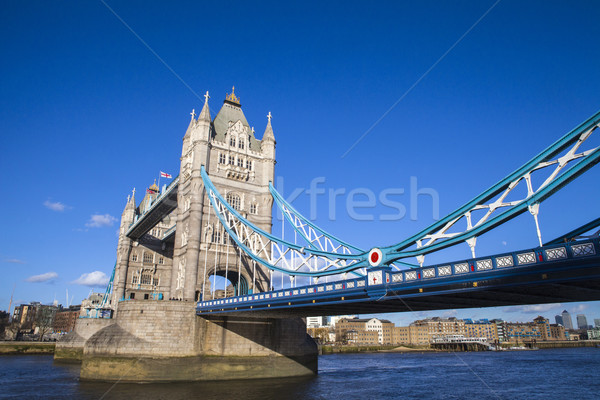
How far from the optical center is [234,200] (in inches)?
1642

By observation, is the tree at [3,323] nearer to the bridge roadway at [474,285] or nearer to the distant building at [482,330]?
the bridge roadway at [474,285]

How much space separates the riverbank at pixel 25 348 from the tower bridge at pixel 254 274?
20.9m

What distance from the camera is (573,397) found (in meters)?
26.7

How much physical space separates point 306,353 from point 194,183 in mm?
17746

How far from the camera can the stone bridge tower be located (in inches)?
1516

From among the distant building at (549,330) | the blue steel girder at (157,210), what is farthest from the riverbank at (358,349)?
the distant building at (549,330)

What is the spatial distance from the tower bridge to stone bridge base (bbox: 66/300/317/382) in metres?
0.07

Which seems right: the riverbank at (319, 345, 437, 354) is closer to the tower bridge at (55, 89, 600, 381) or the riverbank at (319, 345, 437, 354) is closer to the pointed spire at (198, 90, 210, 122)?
the tower bridge at (55, 89, 600, 381)

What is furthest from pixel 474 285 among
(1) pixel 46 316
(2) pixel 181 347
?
(1) pixel 46 316

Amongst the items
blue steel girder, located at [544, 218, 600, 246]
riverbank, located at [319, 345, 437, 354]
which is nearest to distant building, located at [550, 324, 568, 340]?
riverbank, located at [319, 345, 437, 354]

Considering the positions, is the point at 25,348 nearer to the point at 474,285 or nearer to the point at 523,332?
the point at 474,285

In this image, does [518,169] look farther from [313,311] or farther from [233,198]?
[233,198]

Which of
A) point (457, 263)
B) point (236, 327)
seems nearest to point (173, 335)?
point (236, 327)

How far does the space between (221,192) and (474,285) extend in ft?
95.1
